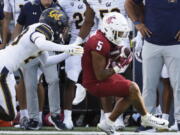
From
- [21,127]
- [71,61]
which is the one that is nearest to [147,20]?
[71,61]

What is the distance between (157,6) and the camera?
275 inches

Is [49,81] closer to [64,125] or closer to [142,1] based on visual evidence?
[64,125]

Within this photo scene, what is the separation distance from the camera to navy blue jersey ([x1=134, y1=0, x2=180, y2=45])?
696 cm

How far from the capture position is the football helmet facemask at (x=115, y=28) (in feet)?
22.6

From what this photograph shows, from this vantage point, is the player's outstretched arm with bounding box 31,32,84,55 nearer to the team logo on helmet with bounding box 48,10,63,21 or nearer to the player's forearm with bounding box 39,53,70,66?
the team logo on helmet with bounding box 48,10,63,21

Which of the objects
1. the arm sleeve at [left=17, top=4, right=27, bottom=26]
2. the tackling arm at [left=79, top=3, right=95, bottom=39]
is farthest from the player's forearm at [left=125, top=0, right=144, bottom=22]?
the arm sleeve at [left=17, top=4, right=27, bottom=26]

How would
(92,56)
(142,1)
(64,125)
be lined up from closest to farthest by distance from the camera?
(92,56), (142,1), (64,125)

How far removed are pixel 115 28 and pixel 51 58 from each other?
80cm

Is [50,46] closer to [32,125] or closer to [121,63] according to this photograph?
[121,63]

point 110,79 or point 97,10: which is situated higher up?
point 97,10

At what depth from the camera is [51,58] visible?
23.9ft

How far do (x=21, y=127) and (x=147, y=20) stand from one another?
1930mm

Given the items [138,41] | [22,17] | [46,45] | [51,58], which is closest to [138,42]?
[138,41]

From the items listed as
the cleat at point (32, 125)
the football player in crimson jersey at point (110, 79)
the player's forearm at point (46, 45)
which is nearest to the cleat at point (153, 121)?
the football player in crimson jersey at point (110, 79)
